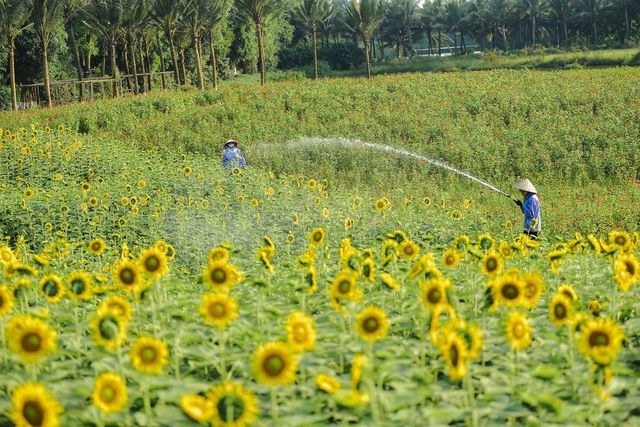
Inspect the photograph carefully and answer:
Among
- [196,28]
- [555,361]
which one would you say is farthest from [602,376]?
[196,28]

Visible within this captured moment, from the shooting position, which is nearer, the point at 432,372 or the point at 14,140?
the point at 432,372

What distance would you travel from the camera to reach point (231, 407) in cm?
217

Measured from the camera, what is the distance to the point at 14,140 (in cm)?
1493

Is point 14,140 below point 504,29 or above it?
below

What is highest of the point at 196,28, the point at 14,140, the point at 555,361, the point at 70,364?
the point at 196,28

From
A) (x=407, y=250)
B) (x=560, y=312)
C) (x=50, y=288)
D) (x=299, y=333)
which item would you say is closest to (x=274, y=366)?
(x=299, y=333)

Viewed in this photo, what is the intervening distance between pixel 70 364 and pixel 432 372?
5.11 feet

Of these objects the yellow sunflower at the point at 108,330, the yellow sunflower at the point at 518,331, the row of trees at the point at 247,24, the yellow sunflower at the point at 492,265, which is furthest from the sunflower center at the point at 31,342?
the row of trees at the point at 247,24

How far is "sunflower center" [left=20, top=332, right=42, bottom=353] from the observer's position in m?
2.43

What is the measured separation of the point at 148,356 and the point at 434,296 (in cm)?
118

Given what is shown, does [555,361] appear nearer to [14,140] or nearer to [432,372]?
[432,372]

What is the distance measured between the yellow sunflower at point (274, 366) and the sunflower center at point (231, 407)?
0.15m

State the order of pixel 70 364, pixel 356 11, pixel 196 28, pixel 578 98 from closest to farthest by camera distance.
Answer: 1. pixel 70 364
2. pixel 578 98
3. pixel 196 28
4. pixel 356 11

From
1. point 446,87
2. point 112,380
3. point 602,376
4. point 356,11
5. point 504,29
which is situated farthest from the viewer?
point 504,29
